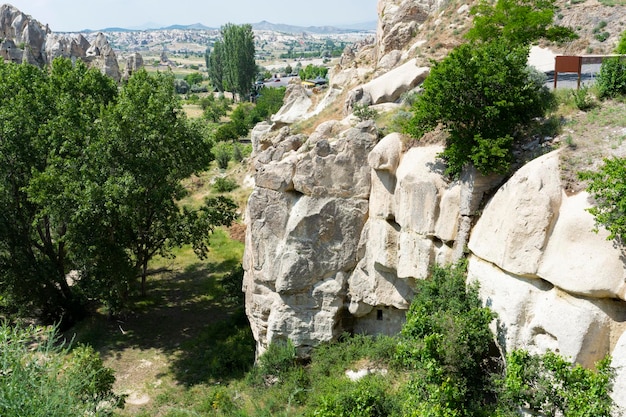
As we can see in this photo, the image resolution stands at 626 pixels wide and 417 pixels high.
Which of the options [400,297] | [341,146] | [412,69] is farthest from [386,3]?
[400,297]

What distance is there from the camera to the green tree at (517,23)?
19.6 m

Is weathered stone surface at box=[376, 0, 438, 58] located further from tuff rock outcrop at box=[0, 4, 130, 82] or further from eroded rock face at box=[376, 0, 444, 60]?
tuff rock outcrop at box=[0, 4, 130, 82]

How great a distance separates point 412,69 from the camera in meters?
27.1

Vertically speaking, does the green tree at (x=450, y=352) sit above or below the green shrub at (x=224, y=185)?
above

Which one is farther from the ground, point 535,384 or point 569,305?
point 569,305

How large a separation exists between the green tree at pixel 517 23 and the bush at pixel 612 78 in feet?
9.64

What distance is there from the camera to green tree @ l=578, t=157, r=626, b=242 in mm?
12266

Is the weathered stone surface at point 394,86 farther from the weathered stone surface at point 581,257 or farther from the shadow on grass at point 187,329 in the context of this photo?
the weathered stone surface at point 581,257

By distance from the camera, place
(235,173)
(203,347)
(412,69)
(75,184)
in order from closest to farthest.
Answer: (75,184) < (203,347) < (412,69) < (235,173)

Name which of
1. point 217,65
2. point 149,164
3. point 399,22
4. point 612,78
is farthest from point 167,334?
point 217,65

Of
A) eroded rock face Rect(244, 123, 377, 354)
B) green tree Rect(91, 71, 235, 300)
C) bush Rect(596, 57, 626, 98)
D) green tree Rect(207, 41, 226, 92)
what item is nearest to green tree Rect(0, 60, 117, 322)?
green tree Rect(91, 71, 235, 300)

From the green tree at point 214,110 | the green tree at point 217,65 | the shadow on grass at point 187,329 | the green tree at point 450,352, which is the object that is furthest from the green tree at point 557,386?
the green tree at point 217,65

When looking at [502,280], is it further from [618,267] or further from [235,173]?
[235,173]

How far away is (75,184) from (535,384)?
18709 millimetres
